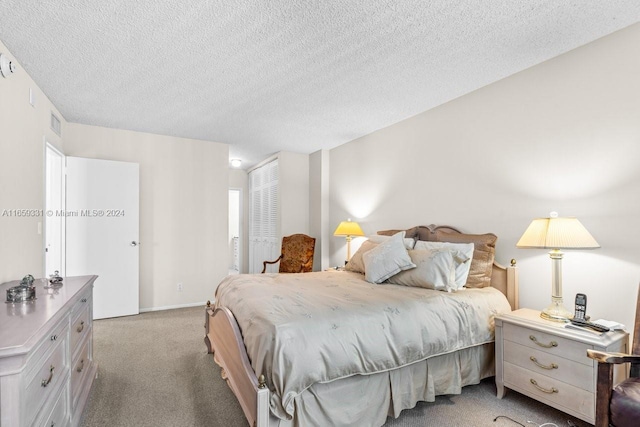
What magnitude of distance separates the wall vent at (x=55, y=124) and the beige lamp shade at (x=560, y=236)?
4.69 meters

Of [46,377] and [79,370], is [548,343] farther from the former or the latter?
[79,370]

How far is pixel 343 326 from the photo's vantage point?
6.11 feet

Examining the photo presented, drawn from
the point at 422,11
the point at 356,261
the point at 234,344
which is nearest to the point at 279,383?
the point at 234,344

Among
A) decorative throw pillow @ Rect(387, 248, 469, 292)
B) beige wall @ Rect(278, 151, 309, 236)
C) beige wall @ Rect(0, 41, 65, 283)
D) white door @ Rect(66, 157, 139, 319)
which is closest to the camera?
beige wall @ Rect(0, 41, 65, 283)

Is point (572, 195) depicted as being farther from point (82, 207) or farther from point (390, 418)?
point (82, 207)

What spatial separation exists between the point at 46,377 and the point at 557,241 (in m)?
2.92

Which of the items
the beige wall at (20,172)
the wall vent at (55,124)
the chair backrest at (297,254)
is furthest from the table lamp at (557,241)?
the wall vent at (55,124)

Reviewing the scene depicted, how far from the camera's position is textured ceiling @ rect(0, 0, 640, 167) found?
193 centimetres

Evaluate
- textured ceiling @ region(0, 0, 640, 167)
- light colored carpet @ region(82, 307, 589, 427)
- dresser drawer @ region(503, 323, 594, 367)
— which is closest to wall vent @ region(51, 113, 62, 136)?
textured ceiling @ region(0, 0, 640, 167)

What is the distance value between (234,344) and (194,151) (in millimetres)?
3628

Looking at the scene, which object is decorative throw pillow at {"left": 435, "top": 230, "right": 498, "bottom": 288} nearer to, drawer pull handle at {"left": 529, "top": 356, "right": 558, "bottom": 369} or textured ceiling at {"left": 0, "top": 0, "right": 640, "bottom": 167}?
drawer pull handle at {"left": 529, "top": 356, "right": 558, "bottom": 369}

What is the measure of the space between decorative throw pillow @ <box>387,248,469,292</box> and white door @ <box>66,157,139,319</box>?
3591 mm

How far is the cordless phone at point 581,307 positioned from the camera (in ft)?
6.79

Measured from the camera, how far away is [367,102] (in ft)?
11.0
